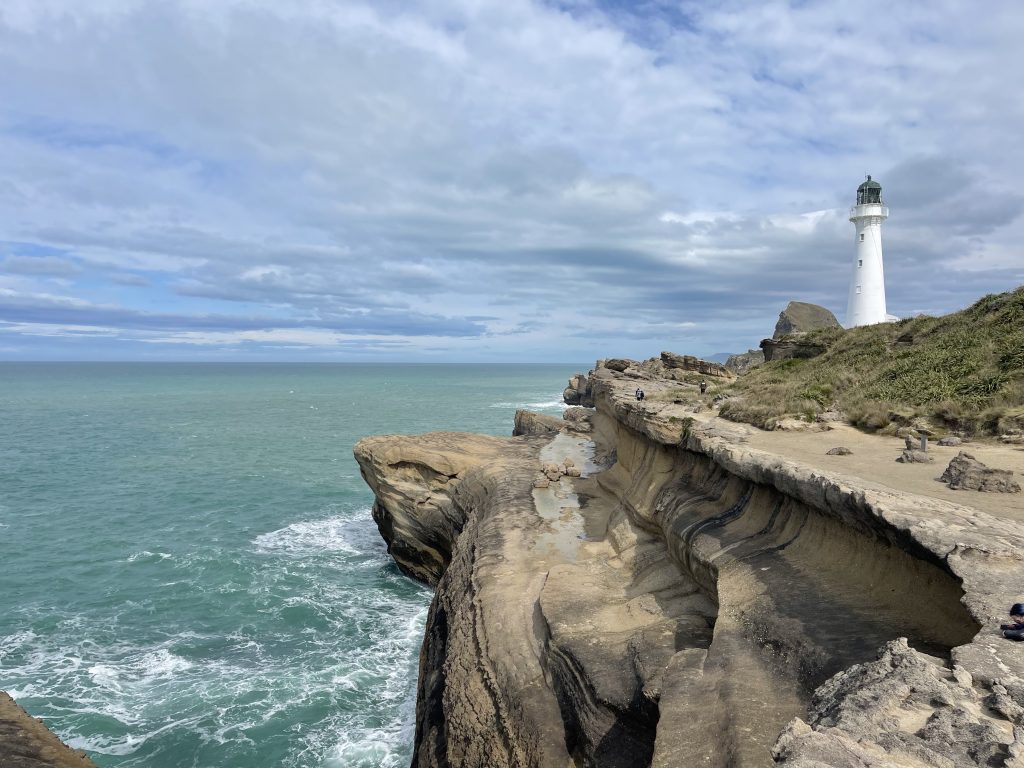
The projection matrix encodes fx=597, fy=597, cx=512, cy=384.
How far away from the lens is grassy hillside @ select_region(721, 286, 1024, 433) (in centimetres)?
1520

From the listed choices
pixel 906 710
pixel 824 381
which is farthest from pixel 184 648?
pixel 824 381

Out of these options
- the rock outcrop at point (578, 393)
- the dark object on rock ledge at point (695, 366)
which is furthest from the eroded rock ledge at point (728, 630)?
the rock outcrop at point (578, 393)

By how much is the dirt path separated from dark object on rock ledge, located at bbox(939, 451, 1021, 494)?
0.14 metres

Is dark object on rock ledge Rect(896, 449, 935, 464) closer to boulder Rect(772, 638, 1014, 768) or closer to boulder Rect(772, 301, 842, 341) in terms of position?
boulder Rect(772, 638, 1014, 768)

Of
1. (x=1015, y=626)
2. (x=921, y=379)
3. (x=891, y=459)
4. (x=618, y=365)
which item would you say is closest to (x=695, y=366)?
(x=618, y=365)

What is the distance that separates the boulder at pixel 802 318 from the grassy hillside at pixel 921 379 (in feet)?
110

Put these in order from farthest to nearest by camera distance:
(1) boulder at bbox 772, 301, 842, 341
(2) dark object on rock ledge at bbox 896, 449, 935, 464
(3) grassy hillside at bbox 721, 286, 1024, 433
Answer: (1) boulder at bbox 772, 301, 842, 341
(3) grassy hillside at bbox 721, 286, 1024, 433
(2) dark object on rock ledge at bbox 896, 449, 935, 464

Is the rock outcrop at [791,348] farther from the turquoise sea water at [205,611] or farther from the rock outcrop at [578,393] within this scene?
the turquoise sea water at [205,611]

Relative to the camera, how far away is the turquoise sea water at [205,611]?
1259 centimetres

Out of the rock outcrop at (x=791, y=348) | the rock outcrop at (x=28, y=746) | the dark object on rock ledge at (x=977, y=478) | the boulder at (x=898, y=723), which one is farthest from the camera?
the rock outcrop at (x=791, y=348)

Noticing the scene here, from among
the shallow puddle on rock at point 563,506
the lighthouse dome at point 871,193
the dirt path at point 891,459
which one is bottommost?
the shallow puddle on rock at point 563,506

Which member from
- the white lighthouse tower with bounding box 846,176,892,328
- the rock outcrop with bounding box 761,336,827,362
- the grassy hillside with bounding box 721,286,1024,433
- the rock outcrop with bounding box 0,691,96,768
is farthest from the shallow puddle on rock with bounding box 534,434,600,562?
the white lighthouse tower with bounding box 846,176,892,328

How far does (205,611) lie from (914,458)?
19.1 m

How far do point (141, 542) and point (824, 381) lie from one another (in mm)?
27039
